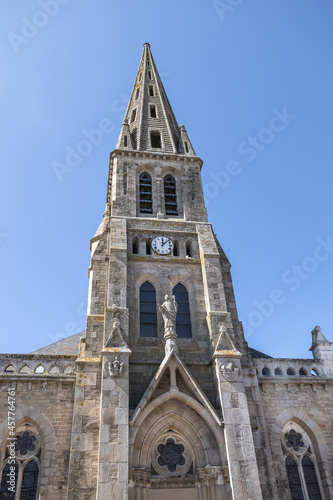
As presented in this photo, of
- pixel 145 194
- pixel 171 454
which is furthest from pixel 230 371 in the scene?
pixel 145 194

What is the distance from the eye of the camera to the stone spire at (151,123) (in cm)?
2320

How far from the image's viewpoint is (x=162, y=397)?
14.1m

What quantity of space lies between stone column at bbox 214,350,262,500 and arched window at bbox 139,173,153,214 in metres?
8.47

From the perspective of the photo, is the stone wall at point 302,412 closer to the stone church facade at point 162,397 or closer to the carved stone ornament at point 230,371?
the stone church facade at point 162,397

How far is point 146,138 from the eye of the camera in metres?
23.6

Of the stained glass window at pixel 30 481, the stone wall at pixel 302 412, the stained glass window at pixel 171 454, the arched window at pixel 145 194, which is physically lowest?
the stained glass window at pixel 30 481

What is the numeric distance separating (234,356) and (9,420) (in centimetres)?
769

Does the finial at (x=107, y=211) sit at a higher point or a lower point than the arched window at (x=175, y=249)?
higher

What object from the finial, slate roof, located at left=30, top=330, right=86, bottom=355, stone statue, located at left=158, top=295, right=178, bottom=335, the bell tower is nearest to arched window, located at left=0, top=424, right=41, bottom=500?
the bell tower

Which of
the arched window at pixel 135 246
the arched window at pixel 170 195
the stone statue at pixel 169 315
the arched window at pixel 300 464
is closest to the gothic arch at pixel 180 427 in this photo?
the stone statue at pixel 169 315

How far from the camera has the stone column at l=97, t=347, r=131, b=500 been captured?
1202 centimetres

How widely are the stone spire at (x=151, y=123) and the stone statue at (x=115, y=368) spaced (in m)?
12.2

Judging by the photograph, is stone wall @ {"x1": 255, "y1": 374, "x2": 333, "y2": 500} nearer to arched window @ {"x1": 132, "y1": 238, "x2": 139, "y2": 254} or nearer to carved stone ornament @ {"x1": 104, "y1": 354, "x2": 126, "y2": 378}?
carved stone ornament @ {"x1": 104, "y1": 354, "x2": 126, "y2": 378}

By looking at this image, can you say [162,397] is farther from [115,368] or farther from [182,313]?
[182,313]
